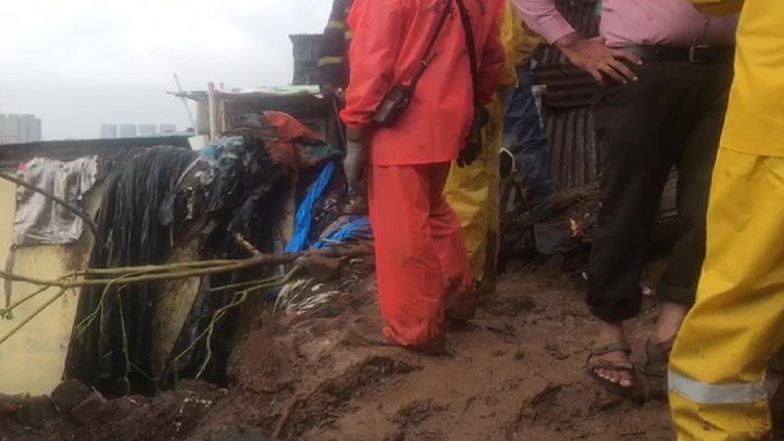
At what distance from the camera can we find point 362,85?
399 cm

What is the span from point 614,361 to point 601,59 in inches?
39.0

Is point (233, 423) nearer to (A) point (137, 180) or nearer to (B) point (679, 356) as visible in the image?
(B) point (679, 356)

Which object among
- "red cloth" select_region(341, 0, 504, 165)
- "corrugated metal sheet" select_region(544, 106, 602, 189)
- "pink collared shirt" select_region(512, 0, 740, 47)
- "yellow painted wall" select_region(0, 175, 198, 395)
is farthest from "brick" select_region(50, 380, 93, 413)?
"pink collared shirt" select_region(512, 0, 740, 47)

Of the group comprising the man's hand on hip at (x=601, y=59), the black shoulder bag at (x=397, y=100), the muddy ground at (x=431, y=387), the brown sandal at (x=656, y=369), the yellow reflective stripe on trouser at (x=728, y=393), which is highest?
the man's hand on hip at (x=601, y=59)

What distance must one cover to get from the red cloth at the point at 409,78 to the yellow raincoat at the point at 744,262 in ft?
5.87

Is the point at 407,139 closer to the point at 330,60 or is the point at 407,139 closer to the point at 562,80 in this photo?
the point at 330,60

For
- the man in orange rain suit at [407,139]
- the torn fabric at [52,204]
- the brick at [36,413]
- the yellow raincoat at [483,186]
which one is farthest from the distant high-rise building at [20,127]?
the man in orange rain suit at [407,139]

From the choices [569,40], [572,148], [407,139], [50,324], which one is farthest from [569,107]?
[569,40]

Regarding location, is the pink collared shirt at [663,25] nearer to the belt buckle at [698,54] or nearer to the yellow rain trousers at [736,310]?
the belt buckle at [698,54]

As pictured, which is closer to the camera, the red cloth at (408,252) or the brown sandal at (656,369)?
the brown sandal at (656,369)

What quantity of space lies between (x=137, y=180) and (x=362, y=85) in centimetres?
344

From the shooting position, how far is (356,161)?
415 cm

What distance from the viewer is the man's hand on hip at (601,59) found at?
3258 mm

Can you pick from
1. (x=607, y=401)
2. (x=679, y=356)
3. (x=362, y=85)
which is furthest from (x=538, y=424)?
(x=362, y=85)
